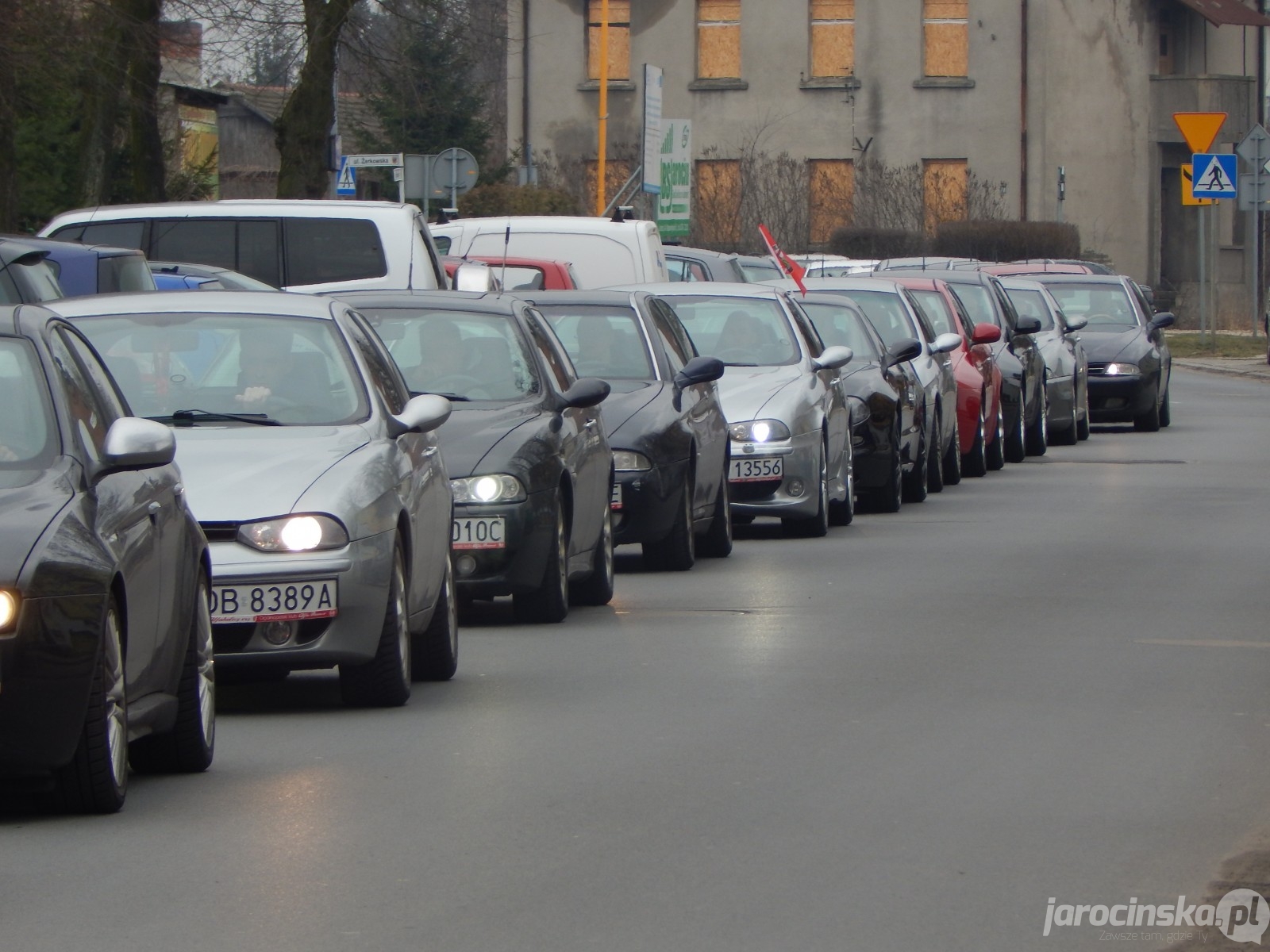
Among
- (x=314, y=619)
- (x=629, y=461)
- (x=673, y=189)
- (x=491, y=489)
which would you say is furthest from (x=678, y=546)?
A: (x=673, y=189)

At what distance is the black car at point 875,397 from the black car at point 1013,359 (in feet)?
16.3

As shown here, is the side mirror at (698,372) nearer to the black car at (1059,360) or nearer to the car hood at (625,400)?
the car hood at (625,400)

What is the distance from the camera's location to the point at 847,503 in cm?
1802

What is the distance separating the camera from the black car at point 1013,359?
83.0ft

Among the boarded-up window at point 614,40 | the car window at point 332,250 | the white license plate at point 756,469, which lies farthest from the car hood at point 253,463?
the boarded-up window at point 614,40

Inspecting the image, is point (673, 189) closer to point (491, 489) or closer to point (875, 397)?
point (875, 397)

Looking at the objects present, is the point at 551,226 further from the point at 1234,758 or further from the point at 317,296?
the point at 1234,758

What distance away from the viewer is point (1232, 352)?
161ft

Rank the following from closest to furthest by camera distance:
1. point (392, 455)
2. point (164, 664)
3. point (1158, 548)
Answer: point (164, 664)
point (392, 455)
point (1158, 548)

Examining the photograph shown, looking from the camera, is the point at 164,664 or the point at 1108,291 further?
the point at 1108,291

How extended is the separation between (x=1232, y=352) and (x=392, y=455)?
136ft

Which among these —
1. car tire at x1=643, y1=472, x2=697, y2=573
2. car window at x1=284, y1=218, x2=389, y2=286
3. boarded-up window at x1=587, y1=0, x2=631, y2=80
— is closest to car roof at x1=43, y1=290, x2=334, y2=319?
car tire at x1=643, y1=472, x2=697, y2=573

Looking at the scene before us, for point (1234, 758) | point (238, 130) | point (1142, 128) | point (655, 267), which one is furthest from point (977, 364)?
point (238, 130)

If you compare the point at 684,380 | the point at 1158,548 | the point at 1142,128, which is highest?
the point at 1142,128
